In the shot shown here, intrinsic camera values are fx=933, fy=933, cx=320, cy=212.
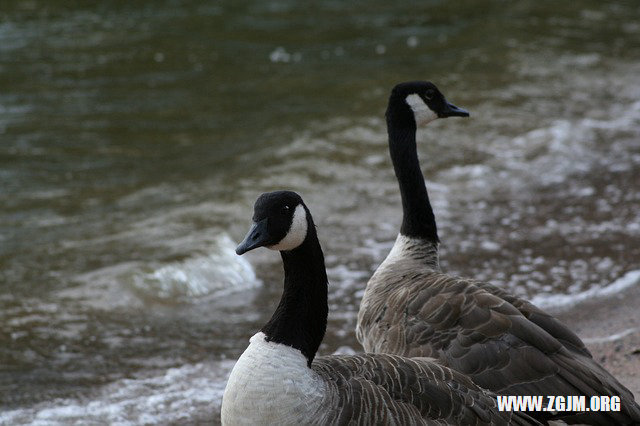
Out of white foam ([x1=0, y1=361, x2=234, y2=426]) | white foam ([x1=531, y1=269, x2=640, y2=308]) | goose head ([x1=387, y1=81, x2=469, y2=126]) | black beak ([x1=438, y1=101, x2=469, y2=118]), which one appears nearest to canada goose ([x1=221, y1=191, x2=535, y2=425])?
white foam ([x1=0, y1=361, x2=234, y2=426])

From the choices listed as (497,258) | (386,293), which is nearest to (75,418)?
(386,293)

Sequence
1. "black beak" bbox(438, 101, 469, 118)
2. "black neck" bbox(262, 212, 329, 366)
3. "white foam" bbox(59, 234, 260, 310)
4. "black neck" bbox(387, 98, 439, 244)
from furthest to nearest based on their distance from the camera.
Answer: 1. "white foam" bbox(59, 234, 260, 310)
2. "black beak" bbox(438, 101, 469, 118)
3. "black neck" bbox(387, 98, 439, 244)
4. "black neck" bbox(262, 212, 329, 366)

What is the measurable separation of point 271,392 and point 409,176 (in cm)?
289

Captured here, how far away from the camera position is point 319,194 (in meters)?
11.0

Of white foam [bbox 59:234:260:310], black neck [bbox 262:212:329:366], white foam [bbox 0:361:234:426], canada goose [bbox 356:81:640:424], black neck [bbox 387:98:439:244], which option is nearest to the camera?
black neck [bbox 262:212:329:366]

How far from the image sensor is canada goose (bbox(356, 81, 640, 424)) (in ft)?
15.8

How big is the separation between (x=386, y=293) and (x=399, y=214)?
468 cm

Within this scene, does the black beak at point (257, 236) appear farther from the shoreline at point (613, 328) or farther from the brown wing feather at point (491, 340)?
the shoreline at point (613, 328)

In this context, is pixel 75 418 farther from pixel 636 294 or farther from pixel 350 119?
pixel 350 119

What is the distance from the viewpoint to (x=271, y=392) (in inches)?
166

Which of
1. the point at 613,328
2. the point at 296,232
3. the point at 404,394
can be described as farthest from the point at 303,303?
the point at 613,328

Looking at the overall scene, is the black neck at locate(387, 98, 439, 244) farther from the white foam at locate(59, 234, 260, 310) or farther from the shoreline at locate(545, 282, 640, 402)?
the white foam at locate(59, 234, 260, 310)

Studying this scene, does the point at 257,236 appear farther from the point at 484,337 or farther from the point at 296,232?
the point at 484,337

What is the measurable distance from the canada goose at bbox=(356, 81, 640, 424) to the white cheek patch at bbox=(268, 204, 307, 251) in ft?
3.83
